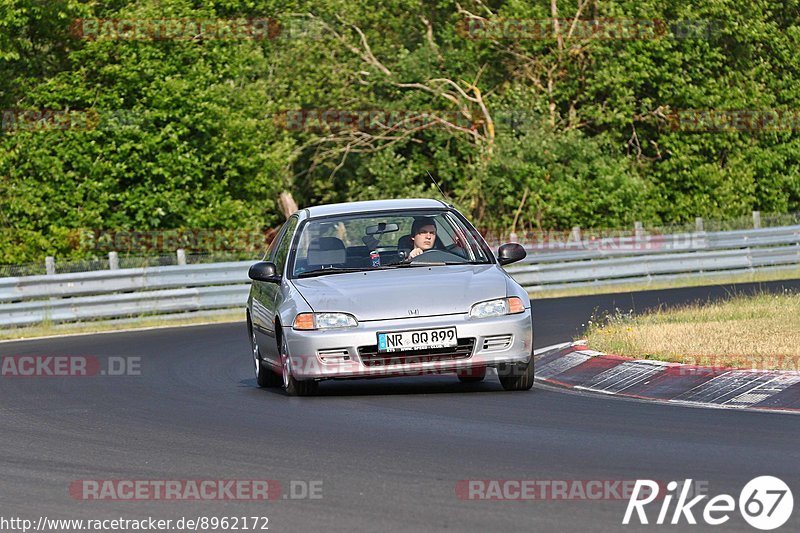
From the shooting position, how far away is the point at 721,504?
6855 mm

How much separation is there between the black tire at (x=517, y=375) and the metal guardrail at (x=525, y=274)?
14.7m

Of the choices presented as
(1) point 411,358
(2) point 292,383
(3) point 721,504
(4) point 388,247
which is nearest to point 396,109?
(4) point 388,247

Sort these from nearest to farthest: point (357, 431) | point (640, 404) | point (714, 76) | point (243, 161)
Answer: point (357, 431), point (640, 404), point (243, 161), point (714, 76)

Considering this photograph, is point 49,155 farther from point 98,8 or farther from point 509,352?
point 509,352

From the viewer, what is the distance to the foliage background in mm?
37500

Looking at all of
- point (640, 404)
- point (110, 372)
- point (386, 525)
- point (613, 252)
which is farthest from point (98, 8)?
point (386, 525)

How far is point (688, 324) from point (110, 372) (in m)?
6.03

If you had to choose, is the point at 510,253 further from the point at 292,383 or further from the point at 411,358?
the point at 292,383

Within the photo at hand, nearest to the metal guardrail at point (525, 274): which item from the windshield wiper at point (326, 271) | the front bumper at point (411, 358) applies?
the windshield wiper at point (326, 271)

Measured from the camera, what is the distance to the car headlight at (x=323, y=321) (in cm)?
1186

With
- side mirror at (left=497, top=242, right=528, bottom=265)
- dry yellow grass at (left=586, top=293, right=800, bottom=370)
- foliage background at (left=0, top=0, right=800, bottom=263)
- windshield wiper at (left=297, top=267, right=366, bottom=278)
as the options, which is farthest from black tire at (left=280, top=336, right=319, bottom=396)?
foliage background at (left=0, top=0, right=800, bottom=263)

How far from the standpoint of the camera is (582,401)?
11469 millimetres

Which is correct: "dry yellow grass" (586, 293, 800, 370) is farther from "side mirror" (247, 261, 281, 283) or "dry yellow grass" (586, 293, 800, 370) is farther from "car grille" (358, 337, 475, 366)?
"side mirror" (247, 261, 281, 283)

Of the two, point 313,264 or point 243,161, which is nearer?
point 313,264
